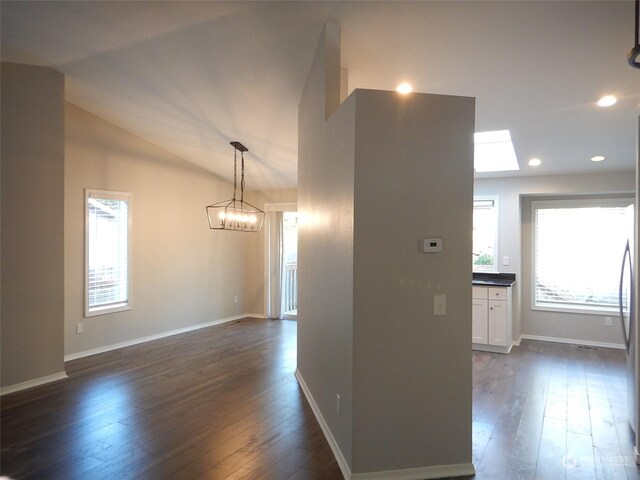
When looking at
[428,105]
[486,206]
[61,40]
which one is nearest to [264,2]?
[428,105]

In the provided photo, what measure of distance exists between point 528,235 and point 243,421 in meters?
4.95

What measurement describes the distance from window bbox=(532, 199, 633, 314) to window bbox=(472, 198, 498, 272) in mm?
690

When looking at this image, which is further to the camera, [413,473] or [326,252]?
[326,252]

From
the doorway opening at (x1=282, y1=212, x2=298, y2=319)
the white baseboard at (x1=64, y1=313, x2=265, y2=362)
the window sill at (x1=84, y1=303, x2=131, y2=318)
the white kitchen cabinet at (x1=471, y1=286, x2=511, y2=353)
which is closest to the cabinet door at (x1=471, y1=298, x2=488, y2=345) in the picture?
the white kitchen cabinet at (x1=471, y1=286, x2=511, y2=353)

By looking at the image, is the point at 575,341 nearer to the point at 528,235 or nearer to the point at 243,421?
the point at 528,235

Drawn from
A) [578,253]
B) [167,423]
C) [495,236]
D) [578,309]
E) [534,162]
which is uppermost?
[534,162]

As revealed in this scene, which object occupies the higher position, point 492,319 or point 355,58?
point 355,58

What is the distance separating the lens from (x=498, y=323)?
5211mm

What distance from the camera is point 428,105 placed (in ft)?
8.03

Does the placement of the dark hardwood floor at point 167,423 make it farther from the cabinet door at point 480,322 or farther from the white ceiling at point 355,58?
the white ceiling at point 355,58

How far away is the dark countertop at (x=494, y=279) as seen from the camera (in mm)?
5273

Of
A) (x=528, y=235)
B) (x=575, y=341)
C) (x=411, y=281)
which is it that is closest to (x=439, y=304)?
(x=411, y=281)

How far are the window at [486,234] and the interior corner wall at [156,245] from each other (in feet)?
12.7

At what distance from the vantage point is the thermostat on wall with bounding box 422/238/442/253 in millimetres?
2443
